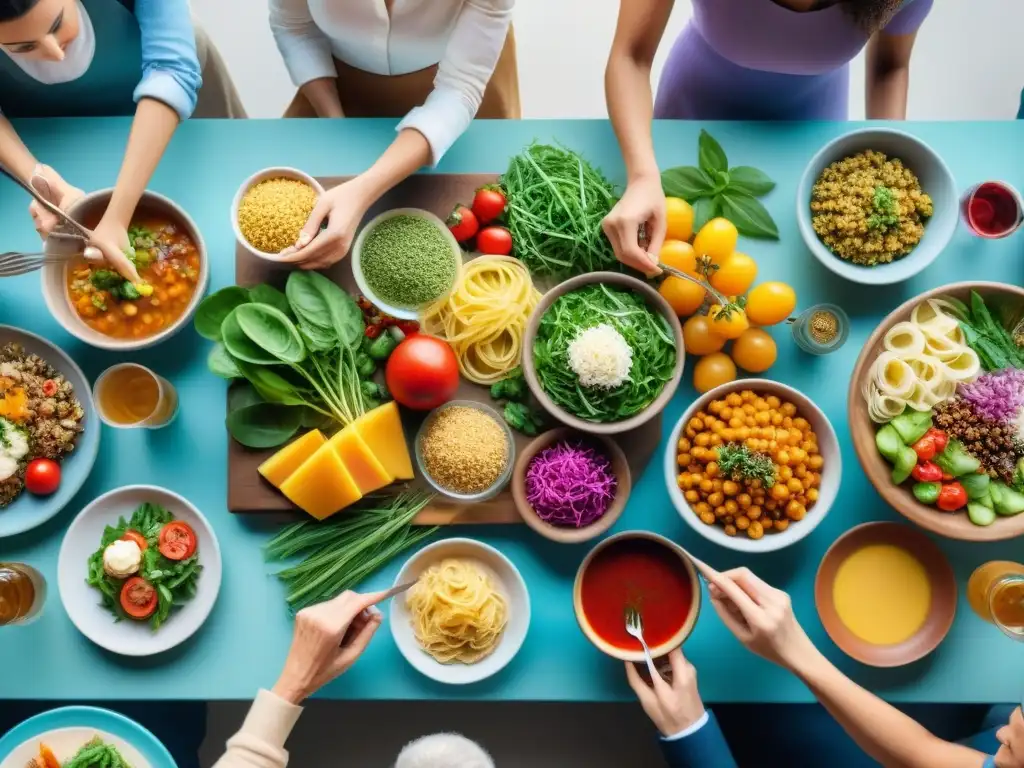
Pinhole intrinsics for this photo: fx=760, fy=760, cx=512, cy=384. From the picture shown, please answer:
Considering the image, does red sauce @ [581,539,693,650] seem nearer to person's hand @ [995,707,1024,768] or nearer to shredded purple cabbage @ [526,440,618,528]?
shredded purple cabbage @ [526,440,618,528]

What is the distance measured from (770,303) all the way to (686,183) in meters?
0.33

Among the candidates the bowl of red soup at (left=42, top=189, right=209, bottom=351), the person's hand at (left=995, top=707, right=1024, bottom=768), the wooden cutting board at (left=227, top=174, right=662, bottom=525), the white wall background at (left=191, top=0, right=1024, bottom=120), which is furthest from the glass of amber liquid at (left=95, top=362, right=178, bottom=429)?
the person's hand at (left=995, top=707, right=1024, bottom=768)

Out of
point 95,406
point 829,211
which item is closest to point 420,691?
point 95,406

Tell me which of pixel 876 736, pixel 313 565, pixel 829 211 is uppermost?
pixel 829 211

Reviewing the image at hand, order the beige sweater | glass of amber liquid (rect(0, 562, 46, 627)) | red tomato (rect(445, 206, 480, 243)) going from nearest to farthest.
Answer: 1. the beige sweater
2. glass of amber liquid (rect(0, 562, 46, 627))
3. red tomato (rect(445, 206, 480, 243))

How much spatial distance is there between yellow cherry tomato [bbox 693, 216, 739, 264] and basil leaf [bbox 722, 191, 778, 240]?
10 cm

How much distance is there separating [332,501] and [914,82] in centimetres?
261

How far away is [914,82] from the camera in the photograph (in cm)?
280

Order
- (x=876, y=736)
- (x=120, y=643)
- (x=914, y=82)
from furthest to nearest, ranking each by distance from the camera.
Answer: (x=914, y=82) < (x=120, y=643) < (x=876, y=736)

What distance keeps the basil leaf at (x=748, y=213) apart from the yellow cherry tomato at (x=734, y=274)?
0.39 ft

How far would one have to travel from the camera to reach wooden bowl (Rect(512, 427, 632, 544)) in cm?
151

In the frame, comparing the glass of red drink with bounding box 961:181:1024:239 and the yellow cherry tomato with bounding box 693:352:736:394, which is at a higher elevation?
the glass of red drink with bounding box 961:181:1024:239

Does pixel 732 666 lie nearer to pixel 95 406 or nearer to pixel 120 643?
pixel 120 643

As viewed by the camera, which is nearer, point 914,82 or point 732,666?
point 732,666
